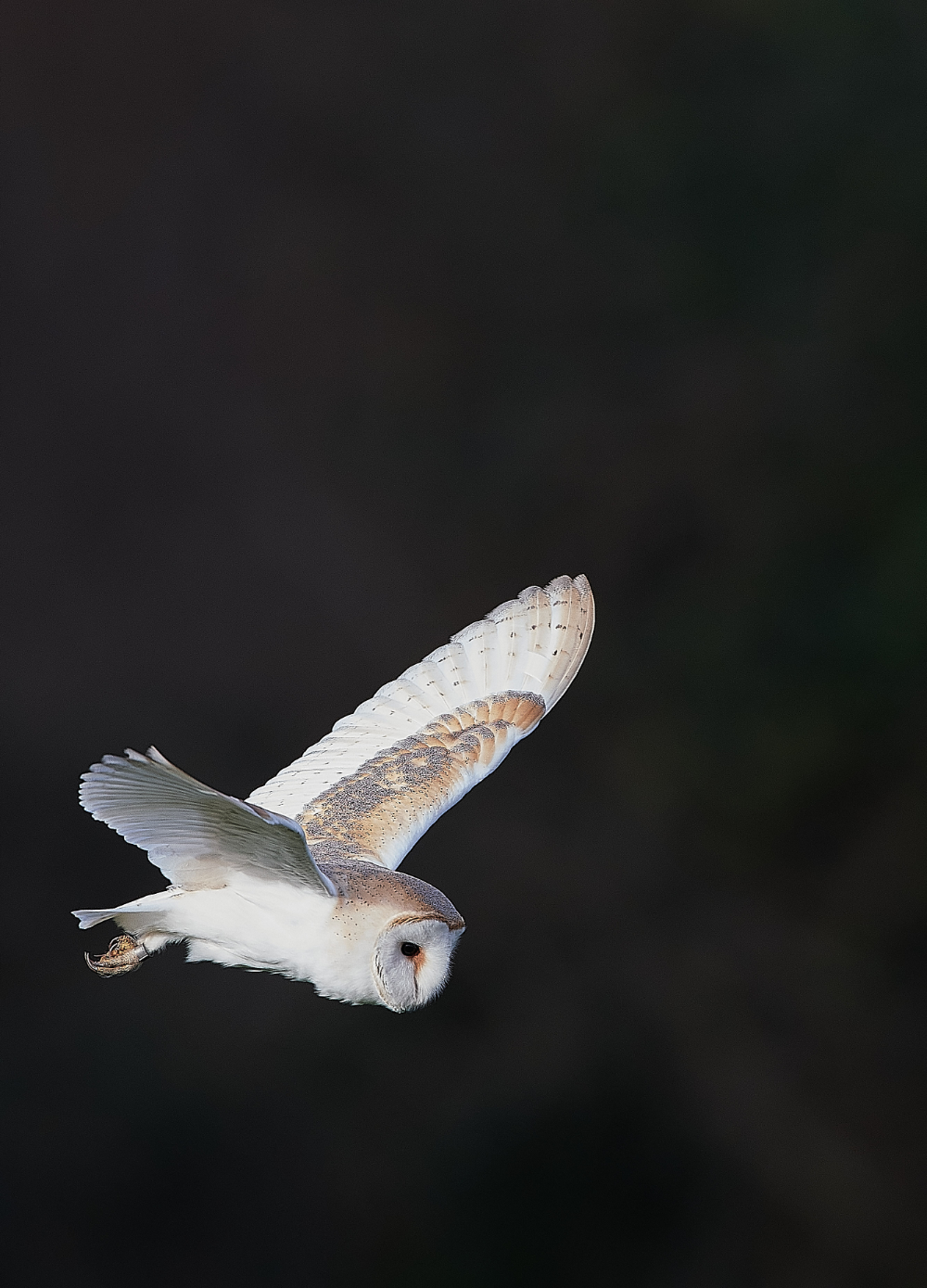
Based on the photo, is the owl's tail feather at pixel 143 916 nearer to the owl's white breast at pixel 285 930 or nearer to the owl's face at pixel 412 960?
the owl's white breast at pixel 285 930

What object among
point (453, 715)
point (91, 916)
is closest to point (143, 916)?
point (91, 916)

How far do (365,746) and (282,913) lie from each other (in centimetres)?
52

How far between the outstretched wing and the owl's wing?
0.34m

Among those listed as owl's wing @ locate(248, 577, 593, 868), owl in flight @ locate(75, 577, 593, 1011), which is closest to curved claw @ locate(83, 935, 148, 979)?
owl in flight @ locate(75, 577, 593, 1011)

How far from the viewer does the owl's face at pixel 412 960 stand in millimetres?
1186

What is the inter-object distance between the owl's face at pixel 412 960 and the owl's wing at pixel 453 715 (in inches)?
15.6

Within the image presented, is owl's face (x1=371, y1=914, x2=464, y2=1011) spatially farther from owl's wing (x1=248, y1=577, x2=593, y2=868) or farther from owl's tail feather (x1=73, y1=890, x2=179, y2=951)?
owl's wing (x1=248, y1=577, x2=593, y2=868)

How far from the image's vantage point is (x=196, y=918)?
1.28 m

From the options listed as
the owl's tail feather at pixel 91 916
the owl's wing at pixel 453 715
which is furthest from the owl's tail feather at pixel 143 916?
the owl's wing at pixel 453 715

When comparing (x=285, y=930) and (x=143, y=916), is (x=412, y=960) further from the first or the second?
(x=143, y=916)

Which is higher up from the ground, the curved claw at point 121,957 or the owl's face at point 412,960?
the owl's face at point 412,960

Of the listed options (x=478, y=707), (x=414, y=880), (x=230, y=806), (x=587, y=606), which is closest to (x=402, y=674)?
(x=478, y=707)

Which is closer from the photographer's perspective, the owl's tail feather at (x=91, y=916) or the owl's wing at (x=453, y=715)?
the owl's tail feather at (x=91, y=916)

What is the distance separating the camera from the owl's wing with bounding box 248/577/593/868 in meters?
1.65
